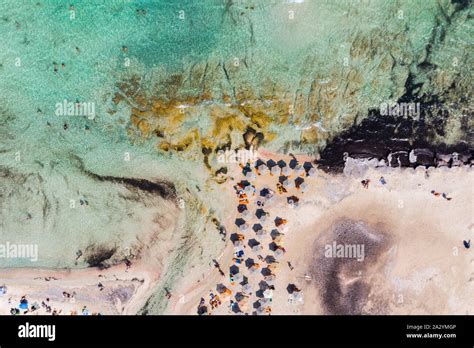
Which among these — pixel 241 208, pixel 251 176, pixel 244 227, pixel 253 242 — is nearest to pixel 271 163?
pixel 251 176

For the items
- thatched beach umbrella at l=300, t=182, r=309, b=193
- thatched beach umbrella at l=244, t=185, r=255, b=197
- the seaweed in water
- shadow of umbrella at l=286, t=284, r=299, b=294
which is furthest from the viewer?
the seaweed in water

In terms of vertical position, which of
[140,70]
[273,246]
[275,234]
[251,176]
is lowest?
[273,246]

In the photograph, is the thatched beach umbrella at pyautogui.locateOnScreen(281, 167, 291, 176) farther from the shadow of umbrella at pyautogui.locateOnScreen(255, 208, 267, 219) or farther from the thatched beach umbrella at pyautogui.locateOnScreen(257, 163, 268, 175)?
the shadow of umbrella at pyautogui.locateOnScreen(255, 208, 267, 219)

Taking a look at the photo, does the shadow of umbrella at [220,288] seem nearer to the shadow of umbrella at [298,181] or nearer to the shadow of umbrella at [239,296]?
the shadow of umbrella at [239,296]

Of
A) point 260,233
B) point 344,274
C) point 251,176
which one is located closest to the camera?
point 260,233

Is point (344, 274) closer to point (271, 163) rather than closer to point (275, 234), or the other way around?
point (275, 234)

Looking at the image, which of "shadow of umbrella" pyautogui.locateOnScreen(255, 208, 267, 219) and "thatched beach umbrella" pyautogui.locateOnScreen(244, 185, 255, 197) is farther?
"shadow of umbrella" pyautogui.locateOnScreen(255, 208, 267, 219)

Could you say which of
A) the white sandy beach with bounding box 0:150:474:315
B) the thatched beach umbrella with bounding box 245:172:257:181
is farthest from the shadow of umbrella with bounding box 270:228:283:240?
the thatched beach umbrella with bounding box 245:172:257:181

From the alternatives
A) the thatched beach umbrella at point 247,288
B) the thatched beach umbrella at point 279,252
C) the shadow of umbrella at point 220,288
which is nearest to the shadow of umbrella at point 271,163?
the thatched beach umbrella at point 279,252

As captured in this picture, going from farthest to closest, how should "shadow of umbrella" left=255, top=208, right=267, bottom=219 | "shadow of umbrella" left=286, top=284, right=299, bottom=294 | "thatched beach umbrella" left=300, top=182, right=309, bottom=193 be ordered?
"shadow of umbrella" left=286, top=284, right=299, bottom=294, "shadow of umbrella" left=255, top=208, right=267, bottom=219, "thatched beach umbrella" left=300, top=182, right=309, bottom=193

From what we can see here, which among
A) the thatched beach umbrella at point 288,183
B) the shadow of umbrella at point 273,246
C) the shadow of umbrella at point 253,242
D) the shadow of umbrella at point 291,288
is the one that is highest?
the thatched beach umbrella at point 288,183

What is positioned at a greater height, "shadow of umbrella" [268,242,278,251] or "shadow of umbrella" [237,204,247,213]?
"shadow of umbrella" [237,204,247,213]

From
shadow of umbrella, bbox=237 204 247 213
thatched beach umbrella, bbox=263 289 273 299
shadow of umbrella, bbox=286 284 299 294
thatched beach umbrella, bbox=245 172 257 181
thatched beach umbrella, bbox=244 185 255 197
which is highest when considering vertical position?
thatched beach umbrella, bbox=245 172 257 181
